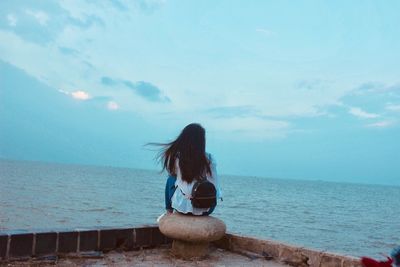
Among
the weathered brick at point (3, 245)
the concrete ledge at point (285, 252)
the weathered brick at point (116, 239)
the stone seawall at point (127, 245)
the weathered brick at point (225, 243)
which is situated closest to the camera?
the weathered brick at point (3, 245)

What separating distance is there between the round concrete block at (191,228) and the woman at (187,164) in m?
0.12

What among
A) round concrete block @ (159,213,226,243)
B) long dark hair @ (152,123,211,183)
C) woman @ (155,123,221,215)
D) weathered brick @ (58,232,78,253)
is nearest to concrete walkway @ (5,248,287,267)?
weathered brick @ (58,232,78,253)

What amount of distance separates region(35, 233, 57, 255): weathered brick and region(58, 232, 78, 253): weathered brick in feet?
0.23

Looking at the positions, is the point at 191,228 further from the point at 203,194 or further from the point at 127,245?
the point at 127,245

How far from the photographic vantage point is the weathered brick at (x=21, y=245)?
494 cm

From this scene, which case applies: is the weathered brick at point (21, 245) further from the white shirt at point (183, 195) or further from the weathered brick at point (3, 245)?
the white shirt at point (183, 195)

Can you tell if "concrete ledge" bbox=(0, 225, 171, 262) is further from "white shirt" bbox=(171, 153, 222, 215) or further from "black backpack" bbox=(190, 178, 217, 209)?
"black backpack" bbox=(190, 178, 217, 209)

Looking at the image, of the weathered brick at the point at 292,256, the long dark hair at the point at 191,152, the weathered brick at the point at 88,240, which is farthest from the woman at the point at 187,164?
the weathered brick at the point at 292,256

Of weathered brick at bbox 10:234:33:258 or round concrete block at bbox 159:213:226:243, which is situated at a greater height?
round concrete block at bbox 159:213:226:243

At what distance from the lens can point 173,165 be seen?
568 cm

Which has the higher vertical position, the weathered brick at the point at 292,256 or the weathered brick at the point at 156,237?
the weathered brick at the point at 156,237

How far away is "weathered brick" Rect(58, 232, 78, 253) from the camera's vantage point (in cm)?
529

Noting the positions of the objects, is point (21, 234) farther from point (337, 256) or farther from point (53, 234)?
point (337, 256)

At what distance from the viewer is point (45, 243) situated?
5.18m
